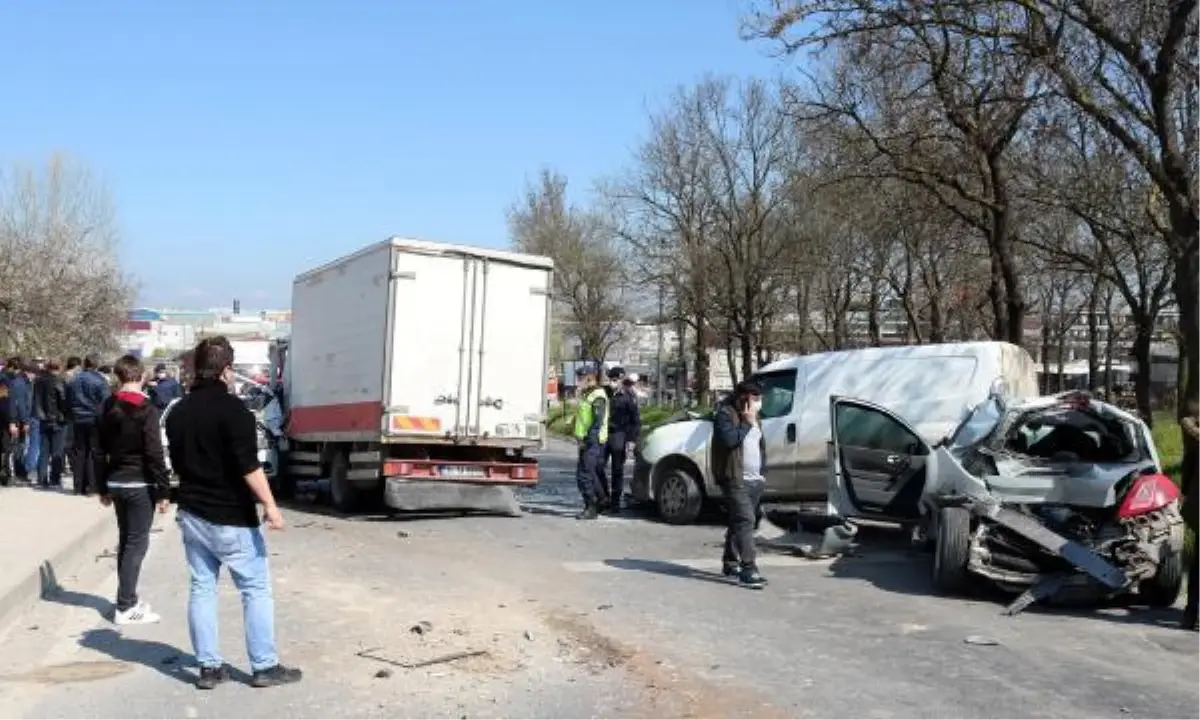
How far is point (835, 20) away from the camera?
1391 cm

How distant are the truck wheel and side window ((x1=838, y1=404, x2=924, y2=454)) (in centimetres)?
654

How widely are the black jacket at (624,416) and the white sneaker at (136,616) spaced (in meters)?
7.88

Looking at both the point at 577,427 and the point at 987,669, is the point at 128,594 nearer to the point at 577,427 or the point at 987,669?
the point at 987,669

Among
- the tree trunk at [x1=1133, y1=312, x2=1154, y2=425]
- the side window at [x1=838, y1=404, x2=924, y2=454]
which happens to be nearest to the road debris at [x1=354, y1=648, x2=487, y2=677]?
the side window at [x1=838, y1=404, x2=924, y2=454]

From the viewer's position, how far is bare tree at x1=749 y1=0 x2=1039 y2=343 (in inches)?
545

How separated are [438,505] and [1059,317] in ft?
112

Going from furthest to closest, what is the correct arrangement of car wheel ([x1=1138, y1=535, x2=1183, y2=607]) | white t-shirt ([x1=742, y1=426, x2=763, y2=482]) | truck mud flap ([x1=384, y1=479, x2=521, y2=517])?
truck mud flap ([x1=384, y1=479, x2=521, y2=517]) → white t-shirt ([x1=742, y1=426, x2=763, y2=482]) → car wheel ([x1=1138, y1=535, x2=1183, y2=607])

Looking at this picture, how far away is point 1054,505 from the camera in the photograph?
9641mm

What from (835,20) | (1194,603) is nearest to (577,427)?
(835,20)

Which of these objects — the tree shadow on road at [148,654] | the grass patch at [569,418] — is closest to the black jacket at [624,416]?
the tree shadow on road at [148,654]

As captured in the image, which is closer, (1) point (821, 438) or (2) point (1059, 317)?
(1) point (821, 438)

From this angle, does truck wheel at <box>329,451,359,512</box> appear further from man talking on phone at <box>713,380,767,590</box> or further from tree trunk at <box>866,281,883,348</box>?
tree trunk at <box>866,281,883,348</box>

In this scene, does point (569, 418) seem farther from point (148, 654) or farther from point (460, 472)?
point (148, 654)

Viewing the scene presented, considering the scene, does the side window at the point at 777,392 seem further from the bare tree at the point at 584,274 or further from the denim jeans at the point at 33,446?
the bare tree at the point at 584,274
